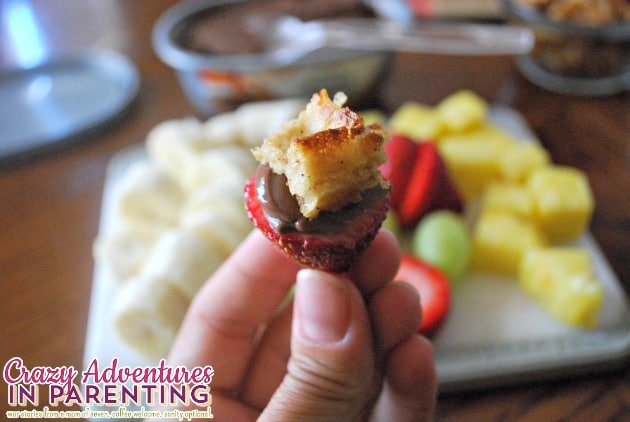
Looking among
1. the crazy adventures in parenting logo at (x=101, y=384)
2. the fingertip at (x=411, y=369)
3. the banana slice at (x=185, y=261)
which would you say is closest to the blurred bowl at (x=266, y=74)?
the banana slice at (x=185, y=261)

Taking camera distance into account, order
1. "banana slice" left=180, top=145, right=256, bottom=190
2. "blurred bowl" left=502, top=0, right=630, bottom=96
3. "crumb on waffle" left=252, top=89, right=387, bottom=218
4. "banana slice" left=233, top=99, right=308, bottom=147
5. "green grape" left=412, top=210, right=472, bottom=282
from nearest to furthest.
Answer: "crumb on waffle" left=252, top=89, right=387, bottom=218 → "green grape" left=412, top=210, right=472, bottom=282 → "banana slice" left=180, top=145, right=256, bottom=190 → "banana slice" left=233, top=99, right=308, bottom=147 → "blurred bowl" left=502, top=0, right=630, bottom=96

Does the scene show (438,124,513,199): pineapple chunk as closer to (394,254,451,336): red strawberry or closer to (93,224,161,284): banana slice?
(394,254,451,336): red strawberry

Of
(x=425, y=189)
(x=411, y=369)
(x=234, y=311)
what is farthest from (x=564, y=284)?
(x=234, y=311)

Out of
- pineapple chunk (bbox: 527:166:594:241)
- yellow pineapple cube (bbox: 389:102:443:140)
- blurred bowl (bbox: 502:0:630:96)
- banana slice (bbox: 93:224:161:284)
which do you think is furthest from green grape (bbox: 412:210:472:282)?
blurred bowl (bbox: 502:0:630:96)

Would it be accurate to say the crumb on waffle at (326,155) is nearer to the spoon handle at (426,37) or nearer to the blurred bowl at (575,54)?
the spoon handle at (426,37)

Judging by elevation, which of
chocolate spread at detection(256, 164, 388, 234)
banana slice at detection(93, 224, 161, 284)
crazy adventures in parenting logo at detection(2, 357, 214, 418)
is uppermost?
chocolate spread at detection(256, 164, 388, 234)

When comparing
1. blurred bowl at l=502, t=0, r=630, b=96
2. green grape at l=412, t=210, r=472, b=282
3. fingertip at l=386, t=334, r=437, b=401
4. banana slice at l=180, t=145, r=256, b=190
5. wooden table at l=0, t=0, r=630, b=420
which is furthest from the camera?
blurred bowl at l=502, t=0, r=630, b=96

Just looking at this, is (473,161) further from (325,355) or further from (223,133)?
(325,355)
